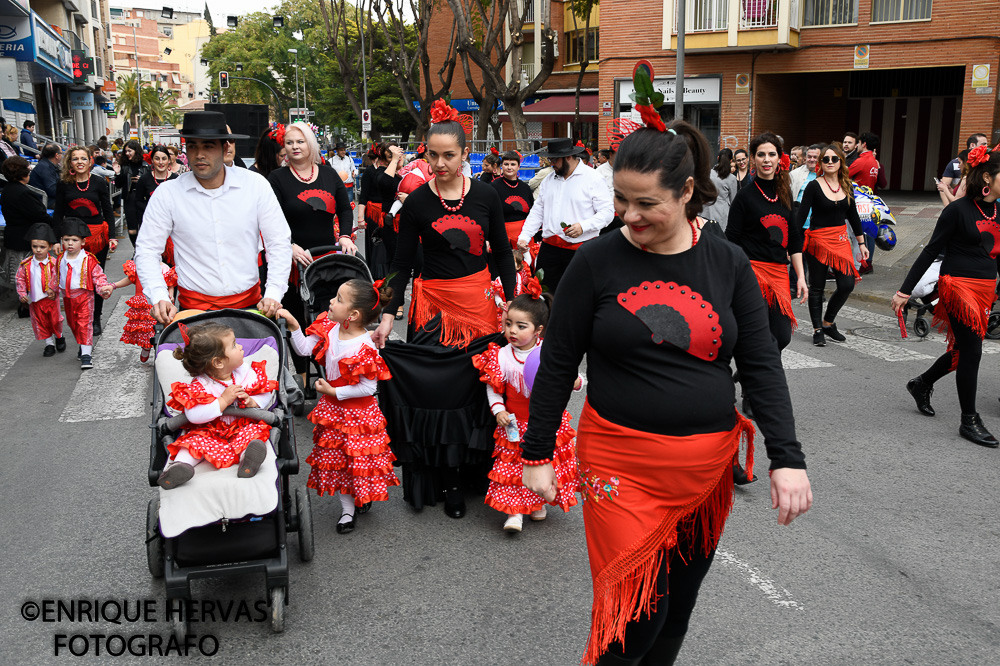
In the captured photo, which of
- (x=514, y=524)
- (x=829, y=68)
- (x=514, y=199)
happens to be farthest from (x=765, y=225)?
(x=829, y=68)

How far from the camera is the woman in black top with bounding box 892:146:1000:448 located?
6.04 m

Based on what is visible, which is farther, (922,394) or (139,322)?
(139,322)

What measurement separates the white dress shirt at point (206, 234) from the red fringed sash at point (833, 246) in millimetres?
5866

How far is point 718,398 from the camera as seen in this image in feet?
8.53

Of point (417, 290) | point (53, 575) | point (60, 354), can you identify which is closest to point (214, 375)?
point (53, 575)

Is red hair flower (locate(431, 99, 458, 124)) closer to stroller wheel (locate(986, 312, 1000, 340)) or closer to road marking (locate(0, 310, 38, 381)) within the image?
road marking (locate(0, 310, 38, 381))

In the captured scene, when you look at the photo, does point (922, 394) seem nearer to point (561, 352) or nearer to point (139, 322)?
point (561, 352)

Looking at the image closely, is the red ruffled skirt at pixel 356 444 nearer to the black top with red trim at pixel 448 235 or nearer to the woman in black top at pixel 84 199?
the black top with red trim at pixel 448 235

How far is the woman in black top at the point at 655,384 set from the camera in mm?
2539

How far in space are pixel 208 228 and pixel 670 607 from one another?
3117 mm

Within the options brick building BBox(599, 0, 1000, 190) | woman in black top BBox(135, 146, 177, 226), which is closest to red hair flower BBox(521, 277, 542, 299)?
woman in black top BBox(135, 146, 177, 226)

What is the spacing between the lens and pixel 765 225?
6344mm

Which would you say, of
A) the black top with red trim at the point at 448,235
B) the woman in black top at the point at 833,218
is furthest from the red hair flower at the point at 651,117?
the woman in black top at the point at 833,218

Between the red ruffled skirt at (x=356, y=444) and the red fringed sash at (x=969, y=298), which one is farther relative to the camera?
the red fringed sash at (x=969, y=298)
